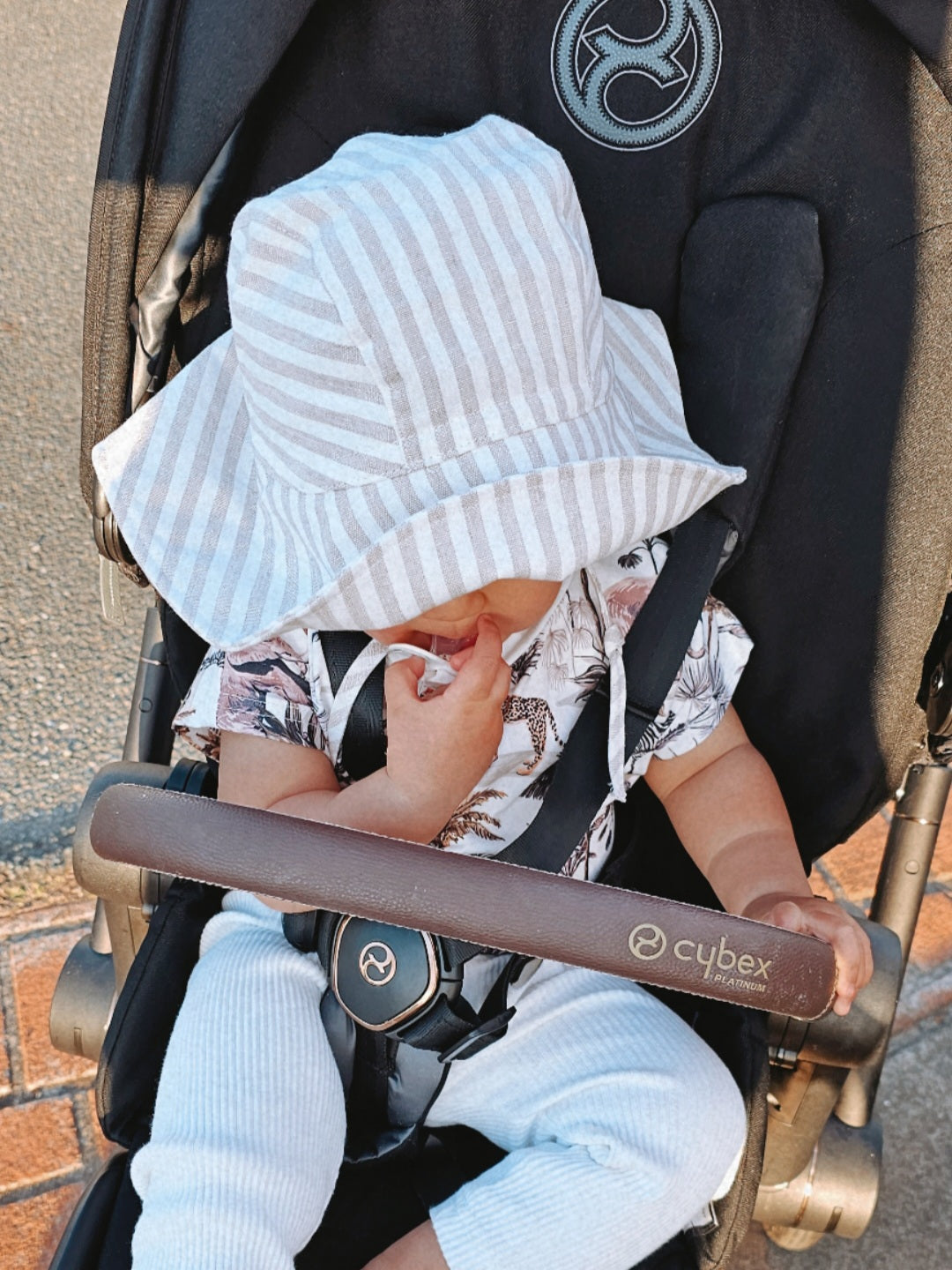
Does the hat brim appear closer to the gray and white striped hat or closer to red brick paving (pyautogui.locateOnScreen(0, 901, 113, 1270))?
the gray and white striped hat

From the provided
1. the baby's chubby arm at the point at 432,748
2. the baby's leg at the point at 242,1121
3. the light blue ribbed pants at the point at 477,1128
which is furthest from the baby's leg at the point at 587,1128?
the baby's chubby arm at the point at 432,748

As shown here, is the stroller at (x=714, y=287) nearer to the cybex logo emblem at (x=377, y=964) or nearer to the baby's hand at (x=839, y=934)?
the baby's hand at (x=839, y=934)

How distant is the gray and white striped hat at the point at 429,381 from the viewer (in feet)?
2.49

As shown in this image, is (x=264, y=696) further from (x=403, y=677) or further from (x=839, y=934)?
(x=839, y=934)

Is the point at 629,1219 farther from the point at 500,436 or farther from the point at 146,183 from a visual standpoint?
the point at 146,183

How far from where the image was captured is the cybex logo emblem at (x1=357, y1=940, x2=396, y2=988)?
0.90 meters

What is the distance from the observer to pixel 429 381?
A: 763mm

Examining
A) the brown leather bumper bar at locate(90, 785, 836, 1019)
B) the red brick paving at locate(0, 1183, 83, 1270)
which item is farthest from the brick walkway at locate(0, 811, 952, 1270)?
the brown leather bumper bar at locate(90, 785, 836, 1019)

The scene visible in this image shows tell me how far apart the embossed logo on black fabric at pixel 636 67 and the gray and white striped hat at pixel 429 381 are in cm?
14

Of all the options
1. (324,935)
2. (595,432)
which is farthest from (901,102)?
(324,935)

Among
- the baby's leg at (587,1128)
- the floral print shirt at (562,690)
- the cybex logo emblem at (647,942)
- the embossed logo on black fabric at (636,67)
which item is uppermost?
the embossed logo on black fabric at (636,67)

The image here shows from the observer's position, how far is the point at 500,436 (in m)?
0.79

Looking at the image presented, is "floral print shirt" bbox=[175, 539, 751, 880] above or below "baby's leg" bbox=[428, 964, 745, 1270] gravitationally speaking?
above

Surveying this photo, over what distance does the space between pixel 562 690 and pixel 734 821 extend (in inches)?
7.1
